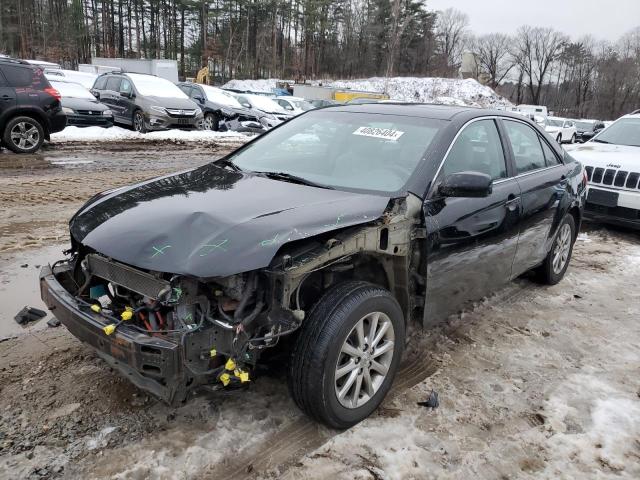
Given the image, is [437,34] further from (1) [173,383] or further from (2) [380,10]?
(1) [173,383]

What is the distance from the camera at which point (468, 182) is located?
3.12m

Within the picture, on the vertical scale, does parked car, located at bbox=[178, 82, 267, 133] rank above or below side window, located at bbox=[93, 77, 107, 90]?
below

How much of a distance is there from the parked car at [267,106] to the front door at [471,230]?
16.2 meters

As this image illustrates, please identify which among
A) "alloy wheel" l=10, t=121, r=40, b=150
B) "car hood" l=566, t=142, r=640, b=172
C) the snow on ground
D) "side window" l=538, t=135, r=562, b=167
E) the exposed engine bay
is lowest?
the exposed engine bay

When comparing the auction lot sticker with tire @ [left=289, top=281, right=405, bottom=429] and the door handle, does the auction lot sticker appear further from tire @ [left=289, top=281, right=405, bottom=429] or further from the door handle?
tire @ [left=289, top=281, right=405, bottom=429]

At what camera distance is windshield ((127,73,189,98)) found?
48.5 ft

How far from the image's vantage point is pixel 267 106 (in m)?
21.1

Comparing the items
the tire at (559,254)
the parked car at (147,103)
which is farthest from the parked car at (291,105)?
the tire at (559,254)

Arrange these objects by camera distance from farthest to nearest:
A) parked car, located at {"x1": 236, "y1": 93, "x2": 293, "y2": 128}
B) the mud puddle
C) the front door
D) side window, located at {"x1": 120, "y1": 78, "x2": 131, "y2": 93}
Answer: parked car, located at {"x1": 236, "y1": 93, "x2": 293, "y2": 128} → side window, located at {"x1": 120, "y1": 78, "x2": 131, "y2": 93} → the mud puddle → the front door

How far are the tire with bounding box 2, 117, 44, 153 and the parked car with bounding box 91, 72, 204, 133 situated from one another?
163 inches

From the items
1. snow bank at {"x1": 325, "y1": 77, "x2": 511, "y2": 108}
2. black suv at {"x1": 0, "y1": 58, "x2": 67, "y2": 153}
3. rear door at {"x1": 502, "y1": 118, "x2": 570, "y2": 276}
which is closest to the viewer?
rear door at {"x1": 502, "y1": 118, "x2": 570, "y2": 276}

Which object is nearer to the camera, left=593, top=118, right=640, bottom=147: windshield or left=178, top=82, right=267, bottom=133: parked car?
left=593, top=118, right=640, bottom=147: windshield

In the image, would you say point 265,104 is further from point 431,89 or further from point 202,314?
point 431,89

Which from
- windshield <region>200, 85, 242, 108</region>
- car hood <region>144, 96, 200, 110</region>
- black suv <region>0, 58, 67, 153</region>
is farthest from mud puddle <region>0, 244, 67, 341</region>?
windshield <region>200, 85, 242, 108</region>
